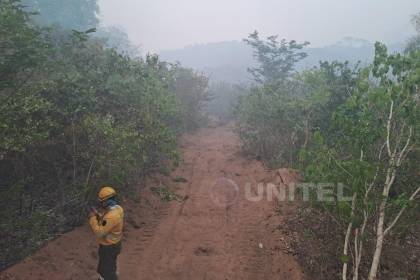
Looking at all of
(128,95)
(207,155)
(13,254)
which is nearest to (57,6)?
(207,155)

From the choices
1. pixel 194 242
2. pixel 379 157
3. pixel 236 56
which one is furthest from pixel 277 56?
pixel 236 56

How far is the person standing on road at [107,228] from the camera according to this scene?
17.0 ft

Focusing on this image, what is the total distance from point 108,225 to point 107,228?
0.04m

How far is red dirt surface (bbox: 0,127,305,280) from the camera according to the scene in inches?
260

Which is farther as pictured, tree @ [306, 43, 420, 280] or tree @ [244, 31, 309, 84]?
tree @ [244, 31, 309, 84]

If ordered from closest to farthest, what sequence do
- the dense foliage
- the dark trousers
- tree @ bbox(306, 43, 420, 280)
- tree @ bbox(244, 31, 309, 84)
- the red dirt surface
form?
tree @ bbox(306, 43, 420, 280) → the dark trousers → the dense foliage → the red dirt surface → tree @ bbox(244, 31, 309, 84)

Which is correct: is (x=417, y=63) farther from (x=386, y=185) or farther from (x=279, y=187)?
(x=279, y=187)

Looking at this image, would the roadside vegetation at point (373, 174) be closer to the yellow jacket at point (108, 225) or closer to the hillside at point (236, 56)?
the yellow jacket at point (108, 225)

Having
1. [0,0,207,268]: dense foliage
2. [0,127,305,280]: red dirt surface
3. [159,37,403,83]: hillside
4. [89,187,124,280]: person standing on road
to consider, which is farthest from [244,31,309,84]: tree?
[89,187,124,280]: person standing on road

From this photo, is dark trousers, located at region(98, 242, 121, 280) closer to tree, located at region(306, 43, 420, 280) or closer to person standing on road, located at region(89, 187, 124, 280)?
person standing on road, located at region(89, 187, 124, 280)

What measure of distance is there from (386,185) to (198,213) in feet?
17.5

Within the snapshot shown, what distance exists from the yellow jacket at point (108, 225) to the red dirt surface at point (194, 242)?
1525mm

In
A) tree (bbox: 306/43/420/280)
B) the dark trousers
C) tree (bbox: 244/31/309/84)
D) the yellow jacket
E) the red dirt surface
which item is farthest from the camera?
tree (bbox: 244/31/309/84)

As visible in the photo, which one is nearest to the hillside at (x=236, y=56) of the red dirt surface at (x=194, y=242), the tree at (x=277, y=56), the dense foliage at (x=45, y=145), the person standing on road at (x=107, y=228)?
the tree at (x=277, y=56)
